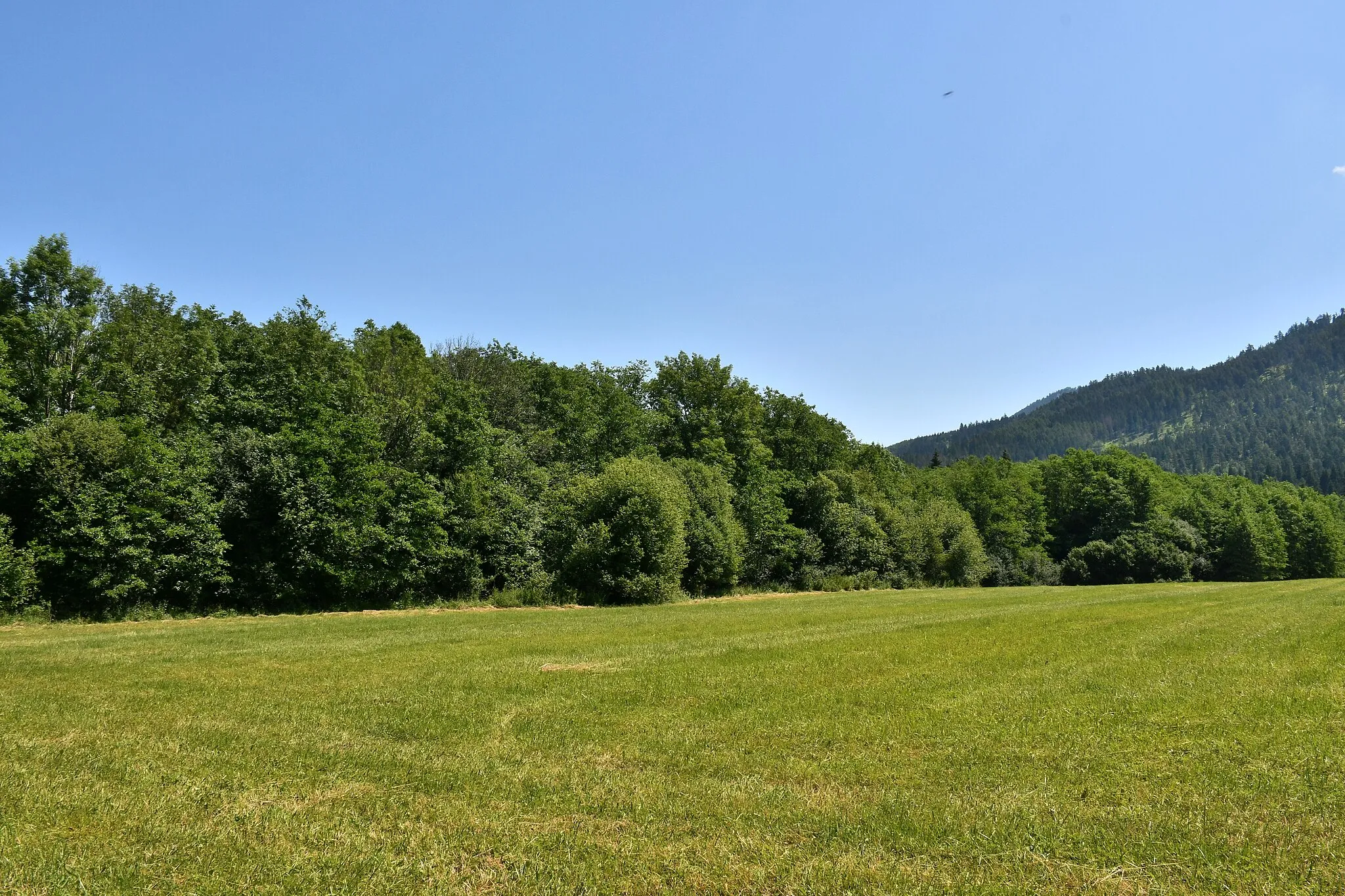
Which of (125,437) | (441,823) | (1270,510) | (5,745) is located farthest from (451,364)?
(1270,510)

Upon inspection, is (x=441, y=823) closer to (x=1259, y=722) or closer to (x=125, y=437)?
(x=1259, y=722)

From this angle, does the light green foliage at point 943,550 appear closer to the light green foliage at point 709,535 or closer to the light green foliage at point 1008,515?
the light green foliage at point 1008,515

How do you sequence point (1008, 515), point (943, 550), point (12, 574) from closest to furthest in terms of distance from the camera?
point (12, 574) → point (943, 550) → point (1008, 515)

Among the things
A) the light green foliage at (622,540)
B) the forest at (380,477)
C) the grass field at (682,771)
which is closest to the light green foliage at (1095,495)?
the forest at (380,477)

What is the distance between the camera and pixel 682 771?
741 cm

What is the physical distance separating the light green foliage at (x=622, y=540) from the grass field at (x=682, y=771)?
879 inches

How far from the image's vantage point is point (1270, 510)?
8650 cm

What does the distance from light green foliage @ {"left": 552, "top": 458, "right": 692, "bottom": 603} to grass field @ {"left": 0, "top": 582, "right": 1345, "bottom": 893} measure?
73.3 feet

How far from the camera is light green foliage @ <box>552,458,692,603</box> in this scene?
1492 inches

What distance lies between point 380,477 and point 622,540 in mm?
12965

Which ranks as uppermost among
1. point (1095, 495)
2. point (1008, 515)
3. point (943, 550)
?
point (1095, 495)

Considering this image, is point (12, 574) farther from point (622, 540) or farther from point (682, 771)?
point (682, 771)

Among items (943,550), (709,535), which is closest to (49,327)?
(709,535)

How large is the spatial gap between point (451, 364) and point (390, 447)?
39.3ft
